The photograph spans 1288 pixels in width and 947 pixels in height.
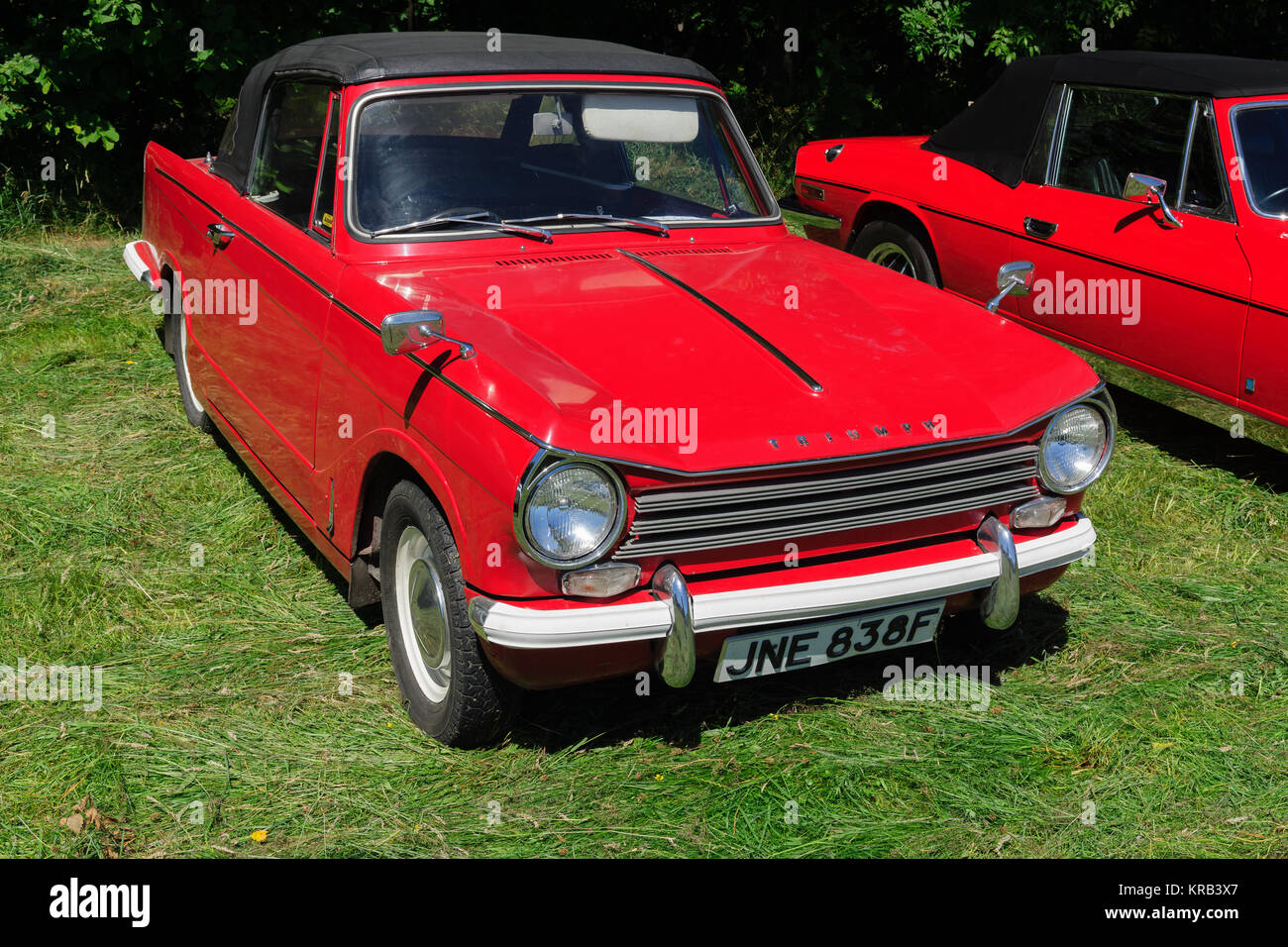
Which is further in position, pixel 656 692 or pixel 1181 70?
pixel 1181 70

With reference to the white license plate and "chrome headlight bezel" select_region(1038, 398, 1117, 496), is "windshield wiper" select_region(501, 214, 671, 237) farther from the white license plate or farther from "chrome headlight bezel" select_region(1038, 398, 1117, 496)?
the white license plate

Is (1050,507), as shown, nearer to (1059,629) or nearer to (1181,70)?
(1059,629)

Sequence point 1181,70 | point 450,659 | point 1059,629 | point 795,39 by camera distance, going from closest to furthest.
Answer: point 450,659, point 1059,629, point 1181,70, point 795,39

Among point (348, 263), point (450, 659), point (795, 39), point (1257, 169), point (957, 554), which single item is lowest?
point (450, 659)

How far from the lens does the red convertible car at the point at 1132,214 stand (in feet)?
16.4

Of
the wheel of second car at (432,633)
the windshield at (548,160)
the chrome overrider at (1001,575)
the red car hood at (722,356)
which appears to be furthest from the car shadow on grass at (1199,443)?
the wheel of second car at (432,633)

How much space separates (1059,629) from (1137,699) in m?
0.45

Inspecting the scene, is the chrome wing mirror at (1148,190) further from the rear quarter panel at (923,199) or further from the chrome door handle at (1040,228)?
the rear quarter panel at (923,199)

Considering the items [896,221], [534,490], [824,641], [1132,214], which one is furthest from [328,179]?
[896,221]

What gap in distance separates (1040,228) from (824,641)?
3453 millimetres

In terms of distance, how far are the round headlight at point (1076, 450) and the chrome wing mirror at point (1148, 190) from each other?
220 cm

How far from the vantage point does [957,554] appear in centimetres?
329

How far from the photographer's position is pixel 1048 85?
6133 mm

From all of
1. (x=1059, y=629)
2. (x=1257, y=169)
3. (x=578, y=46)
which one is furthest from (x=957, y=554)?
(x=1257, y=169)
